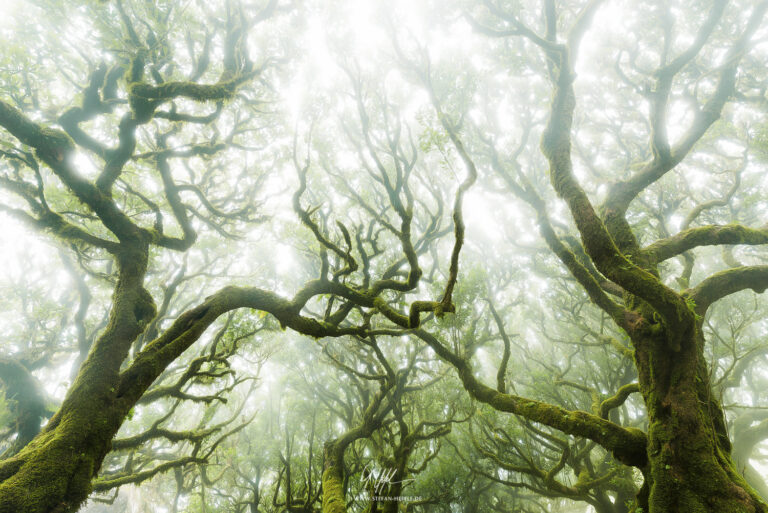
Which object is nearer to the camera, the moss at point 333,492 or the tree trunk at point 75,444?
the tree trunk at point 75,444

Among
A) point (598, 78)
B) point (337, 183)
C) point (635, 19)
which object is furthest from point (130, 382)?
point (598, 78)

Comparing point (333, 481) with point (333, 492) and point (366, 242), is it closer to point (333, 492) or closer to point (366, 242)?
point (333, 492)

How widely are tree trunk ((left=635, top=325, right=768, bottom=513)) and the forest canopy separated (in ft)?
0.10

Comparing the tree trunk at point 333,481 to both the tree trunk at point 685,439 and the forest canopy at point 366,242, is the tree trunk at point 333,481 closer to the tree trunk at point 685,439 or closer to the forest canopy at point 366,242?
the forest canopy at point 366,242

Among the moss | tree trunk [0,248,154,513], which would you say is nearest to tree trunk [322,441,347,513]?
the moss

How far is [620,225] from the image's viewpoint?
6.24 metres

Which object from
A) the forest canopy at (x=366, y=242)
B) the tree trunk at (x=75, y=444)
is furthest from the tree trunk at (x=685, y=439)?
the tree trunk at (x=75, y=444)

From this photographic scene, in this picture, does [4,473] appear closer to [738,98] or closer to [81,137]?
[81,137]

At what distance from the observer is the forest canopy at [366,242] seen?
15.4 feet

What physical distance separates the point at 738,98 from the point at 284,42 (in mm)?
13979

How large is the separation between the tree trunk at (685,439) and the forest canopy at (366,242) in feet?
0.10

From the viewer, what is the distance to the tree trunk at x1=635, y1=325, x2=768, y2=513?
12.9ft

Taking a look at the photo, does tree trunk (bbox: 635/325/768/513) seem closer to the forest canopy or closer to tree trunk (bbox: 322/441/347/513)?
the forest canopy

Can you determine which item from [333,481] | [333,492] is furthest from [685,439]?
[333,481]
